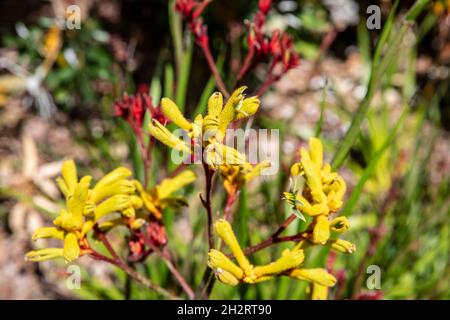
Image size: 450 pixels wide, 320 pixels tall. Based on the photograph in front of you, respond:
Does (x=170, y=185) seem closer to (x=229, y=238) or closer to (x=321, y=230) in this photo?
(x=229, y=238)

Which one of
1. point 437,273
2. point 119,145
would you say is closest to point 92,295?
point 119,145

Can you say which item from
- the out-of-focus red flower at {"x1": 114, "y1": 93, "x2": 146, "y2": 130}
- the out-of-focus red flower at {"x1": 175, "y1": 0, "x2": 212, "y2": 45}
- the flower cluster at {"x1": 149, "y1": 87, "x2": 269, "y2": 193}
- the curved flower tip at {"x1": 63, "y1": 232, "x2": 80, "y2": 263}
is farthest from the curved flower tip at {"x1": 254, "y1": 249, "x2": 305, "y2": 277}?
the out-of-focus red flower at {"x1": 175, "y1": 0, "x2": 212, "y2": 45}

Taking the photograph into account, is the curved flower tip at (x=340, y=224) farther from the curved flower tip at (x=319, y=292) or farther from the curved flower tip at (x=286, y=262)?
the curved flower tip at (x=319, y=292)

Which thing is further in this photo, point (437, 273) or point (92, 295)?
point (437, 273)

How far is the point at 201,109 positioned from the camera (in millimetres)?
1623

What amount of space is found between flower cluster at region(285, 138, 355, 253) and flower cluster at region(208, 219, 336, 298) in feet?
0.17

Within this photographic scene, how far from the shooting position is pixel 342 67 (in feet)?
9.95

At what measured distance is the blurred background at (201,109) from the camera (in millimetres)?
1880

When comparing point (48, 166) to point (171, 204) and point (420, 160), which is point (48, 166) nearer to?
A: point (171, 204)

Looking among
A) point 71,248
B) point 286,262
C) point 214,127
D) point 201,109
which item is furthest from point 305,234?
point 201,109

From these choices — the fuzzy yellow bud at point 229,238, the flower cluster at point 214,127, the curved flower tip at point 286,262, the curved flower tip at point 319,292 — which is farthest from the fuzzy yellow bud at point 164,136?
the curved flower tip at point 319,292

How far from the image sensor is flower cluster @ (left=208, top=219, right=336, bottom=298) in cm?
87

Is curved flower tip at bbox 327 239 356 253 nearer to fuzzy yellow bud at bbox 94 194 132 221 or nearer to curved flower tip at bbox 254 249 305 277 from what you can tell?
curved flower tip at bbox 254 249 305 277
